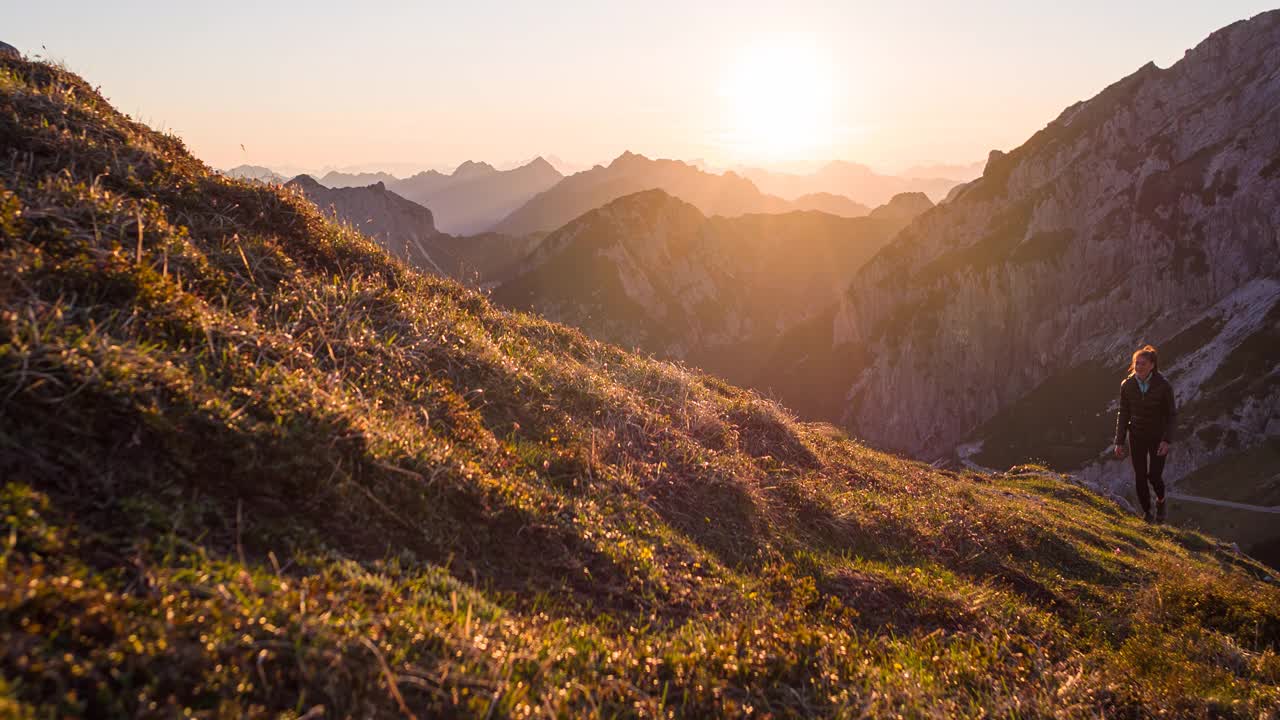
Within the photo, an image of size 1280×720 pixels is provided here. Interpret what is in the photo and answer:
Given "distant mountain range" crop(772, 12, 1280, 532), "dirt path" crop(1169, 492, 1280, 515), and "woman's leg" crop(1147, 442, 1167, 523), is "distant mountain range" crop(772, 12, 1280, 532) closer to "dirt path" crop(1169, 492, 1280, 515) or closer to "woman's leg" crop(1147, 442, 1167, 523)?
"dirt path" crop(1169, 492, 1280, 515)

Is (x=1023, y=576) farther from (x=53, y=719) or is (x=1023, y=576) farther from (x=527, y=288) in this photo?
(x=527, y=288)

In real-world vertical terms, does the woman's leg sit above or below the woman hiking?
below

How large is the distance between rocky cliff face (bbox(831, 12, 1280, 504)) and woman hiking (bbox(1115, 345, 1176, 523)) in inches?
2423

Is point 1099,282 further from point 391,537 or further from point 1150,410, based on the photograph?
point 391,537

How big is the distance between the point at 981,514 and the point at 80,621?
13.2 m

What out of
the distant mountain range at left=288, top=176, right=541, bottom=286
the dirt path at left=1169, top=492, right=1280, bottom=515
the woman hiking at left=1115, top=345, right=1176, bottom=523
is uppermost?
the distant mountain range at left=288, top=176, right=541, bottom=286

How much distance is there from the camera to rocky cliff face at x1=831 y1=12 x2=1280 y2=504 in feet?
230

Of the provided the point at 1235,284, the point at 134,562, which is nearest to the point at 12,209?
the point at 134,562

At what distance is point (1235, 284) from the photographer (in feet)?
258

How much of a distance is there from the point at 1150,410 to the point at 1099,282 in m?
105

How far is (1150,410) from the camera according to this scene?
13.7 meters

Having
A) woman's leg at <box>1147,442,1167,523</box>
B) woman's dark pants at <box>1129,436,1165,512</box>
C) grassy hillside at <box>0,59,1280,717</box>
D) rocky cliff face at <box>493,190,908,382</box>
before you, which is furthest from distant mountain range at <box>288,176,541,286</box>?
grassy hillside at <box>0,59,1280,717</box>

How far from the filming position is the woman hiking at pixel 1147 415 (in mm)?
13523

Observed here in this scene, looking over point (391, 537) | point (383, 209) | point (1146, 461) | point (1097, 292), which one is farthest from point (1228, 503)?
point (383, 209)
